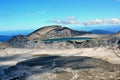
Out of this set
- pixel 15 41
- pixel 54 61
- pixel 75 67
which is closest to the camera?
pixel 75 67

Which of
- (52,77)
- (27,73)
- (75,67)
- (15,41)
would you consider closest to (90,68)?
(75,67)

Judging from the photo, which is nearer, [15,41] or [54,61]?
[54,61]

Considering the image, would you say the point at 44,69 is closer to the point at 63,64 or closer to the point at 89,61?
the point at 63,64

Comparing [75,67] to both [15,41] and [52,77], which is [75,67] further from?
[15,41]

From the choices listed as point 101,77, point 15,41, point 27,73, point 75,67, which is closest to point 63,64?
point 75,67

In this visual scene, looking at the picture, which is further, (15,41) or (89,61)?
(15,41)

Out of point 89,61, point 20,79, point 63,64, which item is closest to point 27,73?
point 20,79

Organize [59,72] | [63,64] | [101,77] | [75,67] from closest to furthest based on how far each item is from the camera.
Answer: [101,77] < [59,72] < [75,67] < [63,64]

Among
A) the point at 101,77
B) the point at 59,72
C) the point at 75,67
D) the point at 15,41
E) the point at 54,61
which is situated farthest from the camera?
the point at 15,41

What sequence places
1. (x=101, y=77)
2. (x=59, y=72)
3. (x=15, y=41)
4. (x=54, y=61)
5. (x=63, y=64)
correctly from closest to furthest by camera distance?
(x=101, y=77), (x=59, y=72), (x=63, y=64), (x=54, y=61), (x=15, y=41)
